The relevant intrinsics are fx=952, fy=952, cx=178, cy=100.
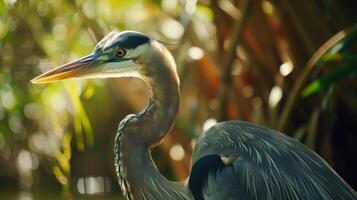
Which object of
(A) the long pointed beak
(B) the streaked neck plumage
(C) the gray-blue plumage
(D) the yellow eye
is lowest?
(C) the gray-blue plumage

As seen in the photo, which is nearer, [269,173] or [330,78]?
[269,173]

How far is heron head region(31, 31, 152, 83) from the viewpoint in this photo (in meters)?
3.20

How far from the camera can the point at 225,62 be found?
15.6 feet

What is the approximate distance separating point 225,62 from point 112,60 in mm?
1629

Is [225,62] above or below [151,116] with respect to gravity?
above

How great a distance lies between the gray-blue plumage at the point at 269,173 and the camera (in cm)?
299

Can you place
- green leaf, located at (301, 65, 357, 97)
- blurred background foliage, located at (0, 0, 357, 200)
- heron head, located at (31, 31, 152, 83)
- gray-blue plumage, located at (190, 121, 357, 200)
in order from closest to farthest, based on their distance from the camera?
gray-blue plumage, located at (190, 121, 357, 200) → heron head, located at (31, 31, 152, 83) → green leaf, located at (301, 65, 357, 97) → blurred background foliage, located at (0, 0, 357, 200)

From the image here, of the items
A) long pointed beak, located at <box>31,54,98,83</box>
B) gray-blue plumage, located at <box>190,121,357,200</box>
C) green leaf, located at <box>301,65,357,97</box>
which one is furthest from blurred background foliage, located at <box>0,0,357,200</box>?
gray-blue plumage, located at <box>190,121,357,200</box>

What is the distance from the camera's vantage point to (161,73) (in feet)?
10.6

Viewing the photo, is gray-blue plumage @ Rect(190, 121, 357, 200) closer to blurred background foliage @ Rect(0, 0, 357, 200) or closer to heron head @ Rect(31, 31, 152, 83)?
heron head @ Rect(31, 31, 152, 83)

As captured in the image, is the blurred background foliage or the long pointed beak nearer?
the long pointed beak

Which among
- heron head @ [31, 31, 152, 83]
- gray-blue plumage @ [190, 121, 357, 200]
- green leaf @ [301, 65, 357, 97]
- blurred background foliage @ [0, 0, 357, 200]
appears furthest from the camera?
blurred background foliage @ [0, 0, 357, 200]

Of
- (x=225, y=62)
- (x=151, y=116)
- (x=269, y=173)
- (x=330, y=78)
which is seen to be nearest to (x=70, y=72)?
(x=151, y=116)

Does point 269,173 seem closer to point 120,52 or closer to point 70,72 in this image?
point 120,52
